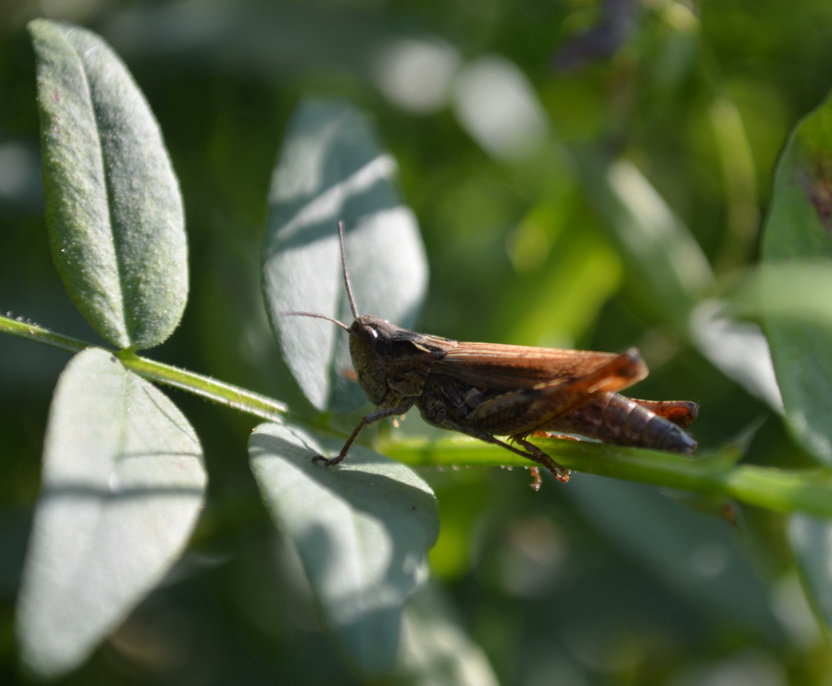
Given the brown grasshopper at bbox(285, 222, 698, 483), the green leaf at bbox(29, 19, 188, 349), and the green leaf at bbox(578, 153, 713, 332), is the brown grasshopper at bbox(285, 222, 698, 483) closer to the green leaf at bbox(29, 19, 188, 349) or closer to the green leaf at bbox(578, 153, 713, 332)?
the green leaf at bbox(29, 19, 188, 349)

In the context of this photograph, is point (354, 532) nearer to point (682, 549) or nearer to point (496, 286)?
point (682, 549)

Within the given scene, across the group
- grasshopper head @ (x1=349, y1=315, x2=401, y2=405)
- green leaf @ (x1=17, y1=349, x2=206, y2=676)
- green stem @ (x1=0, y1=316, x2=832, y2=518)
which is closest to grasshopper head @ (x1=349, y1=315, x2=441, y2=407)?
grasshopper head @ (x1=349, y1=315, x2=401, y2=405)

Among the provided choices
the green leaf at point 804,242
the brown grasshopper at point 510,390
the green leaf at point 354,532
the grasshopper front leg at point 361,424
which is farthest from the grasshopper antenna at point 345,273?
the green leaf at point 804,242

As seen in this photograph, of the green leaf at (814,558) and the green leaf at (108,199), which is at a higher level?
the green leaf at (108,199)

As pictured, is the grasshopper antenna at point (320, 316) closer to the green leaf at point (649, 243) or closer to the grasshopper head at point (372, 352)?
the grasshopper head at point (372, 352)

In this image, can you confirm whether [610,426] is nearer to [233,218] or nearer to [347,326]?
[347,326]

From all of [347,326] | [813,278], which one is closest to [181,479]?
[347,326]

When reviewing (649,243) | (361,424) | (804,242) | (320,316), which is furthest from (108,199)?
(649,243)
